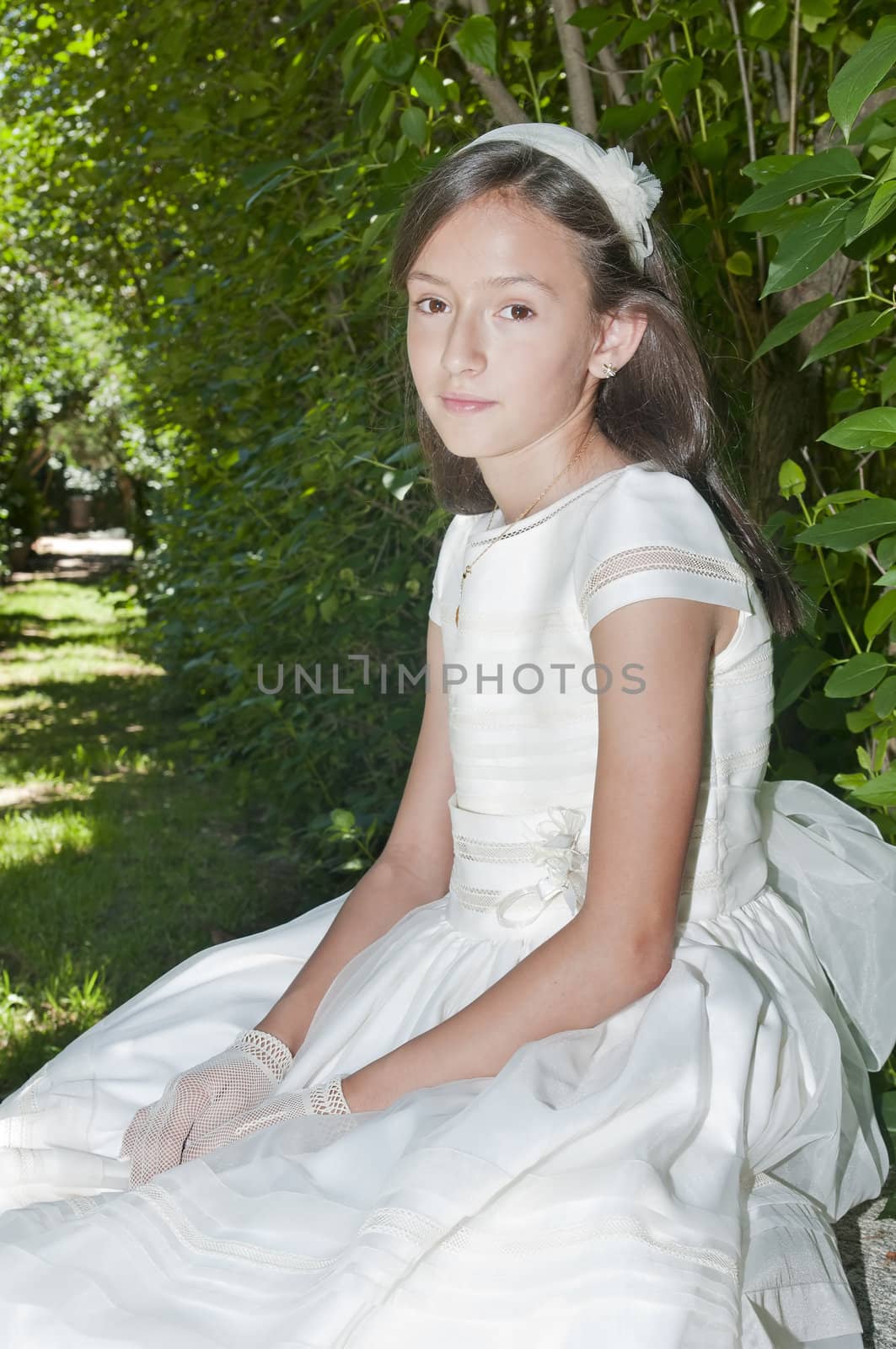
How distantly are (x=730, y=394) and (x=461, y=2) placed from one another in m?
1.04

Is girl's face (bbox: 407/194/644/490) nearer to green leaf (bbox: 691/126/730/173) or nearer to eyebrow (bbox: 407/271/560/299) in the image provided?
eyebrow (bbox: 407/271/560/299)

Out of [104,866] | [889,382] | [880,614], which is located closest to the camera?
[889,382]

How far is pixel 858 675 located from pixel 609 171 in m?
0.73

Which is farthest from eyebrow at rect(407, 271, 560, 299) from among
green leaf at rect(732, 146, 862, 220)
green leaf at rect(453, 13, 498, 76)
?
green leaf at rect(453, 13, 498, 76)

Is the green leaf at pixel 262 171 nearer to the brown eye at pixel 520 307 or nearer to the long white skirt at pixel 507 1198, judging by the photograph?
the brown eye at pixel 520 307

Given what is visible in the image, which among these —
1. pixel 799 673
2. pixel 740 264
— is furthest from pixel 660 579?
pixel 740 264

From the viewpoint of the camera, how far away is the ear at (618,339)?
1604 millimetres

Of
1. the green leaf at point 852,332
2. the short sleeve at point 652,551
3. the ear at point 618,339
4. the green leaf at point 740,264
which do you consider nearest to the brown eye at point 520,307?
the ear at point 618,339

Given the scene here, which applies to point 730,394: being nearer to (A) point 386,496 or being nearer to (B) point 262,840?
(A) point 386,496

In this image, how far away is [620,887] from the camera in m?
1.36

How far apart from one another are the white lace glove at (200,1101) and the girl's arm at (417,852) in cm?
19

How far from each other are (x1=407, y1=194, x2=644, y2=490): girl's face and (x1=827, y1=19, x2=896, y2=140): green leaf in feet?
1.18

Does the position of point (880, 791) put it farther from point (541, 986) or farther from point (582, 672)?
point (541, 986)

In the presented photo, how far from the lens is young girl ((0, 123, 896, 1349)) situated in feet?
3.74
